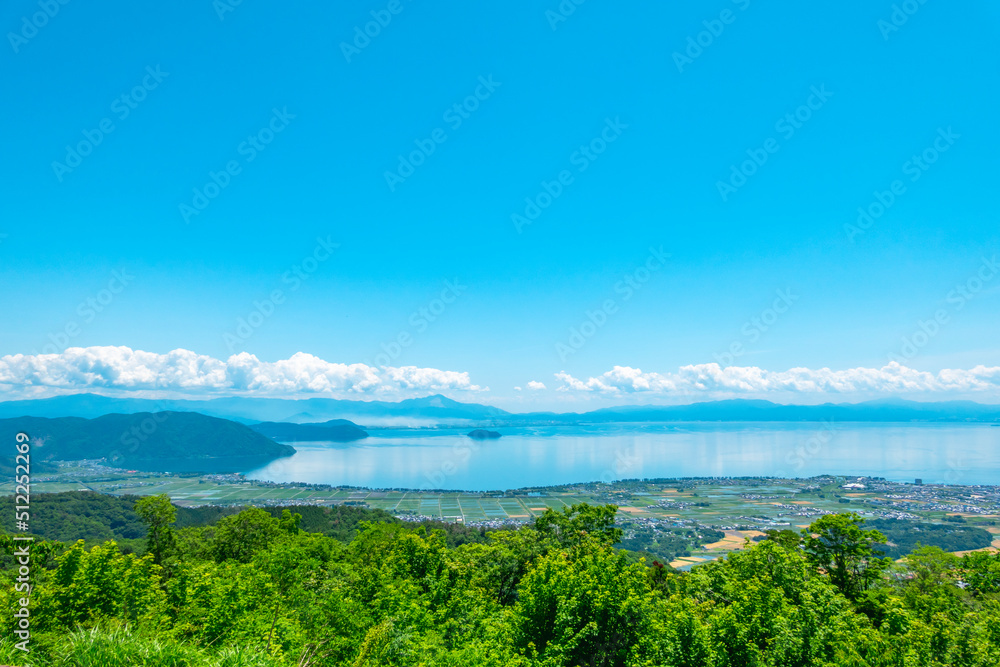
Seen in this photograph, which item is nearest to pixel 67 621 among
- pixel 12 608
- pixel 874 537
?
pixel 12 608

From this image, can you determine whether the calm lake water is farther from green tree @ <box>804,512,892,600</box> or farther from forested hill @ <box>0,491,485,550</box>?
green tree @ <box>804,512,892,600</box>

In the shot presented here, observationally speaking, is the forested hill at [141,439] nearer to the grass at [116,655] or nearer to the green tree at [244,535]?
the green tree at [244,535]

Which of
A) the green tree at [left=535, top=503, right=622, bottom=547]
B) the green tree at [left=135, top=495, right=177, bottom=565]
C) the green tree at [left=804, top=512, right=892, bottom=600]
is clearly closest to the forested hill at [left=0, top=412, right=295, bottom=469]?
the green tree at [left=135, top=495, right=177, bottom=565]

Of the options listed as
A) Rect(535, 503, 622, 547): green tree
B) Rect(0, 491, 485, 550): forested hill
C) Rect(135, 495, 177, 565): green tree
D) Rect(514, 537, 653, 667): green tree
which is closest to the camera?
Rect(514, 537, 653, 667): green tree

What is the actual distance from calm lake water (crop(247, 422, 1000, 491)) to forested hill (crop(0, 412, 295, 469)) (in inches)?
969

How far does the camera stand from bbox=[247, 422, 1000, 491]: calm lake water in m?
113

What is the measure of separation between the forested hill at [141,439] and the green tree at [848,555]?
17394 centimetres

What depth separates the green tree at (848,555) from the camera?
16406mm

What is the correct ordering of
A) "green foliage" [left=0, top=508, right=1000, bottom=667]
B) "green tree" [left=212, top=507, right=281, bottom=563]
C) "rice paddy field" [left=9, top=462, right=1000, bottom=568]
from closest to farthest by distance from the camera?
"green foliage" [left=0, top=508, right=1000, bottom=667]
"green tree" [left=212, top=507, right=281, bottom=563]
"rice paddy field" [left=9, top=462, right=1000, bottom=568]

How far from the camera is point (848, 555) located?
1675 cm

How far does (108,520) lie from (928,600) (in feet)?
261

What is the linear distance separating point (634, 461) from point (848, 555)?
133237mm

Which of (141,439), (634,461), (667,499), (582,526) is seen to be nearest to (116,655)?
(582,526)

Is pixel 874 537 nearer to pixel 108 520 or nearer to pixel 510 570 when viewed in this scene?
pixel 510 570
